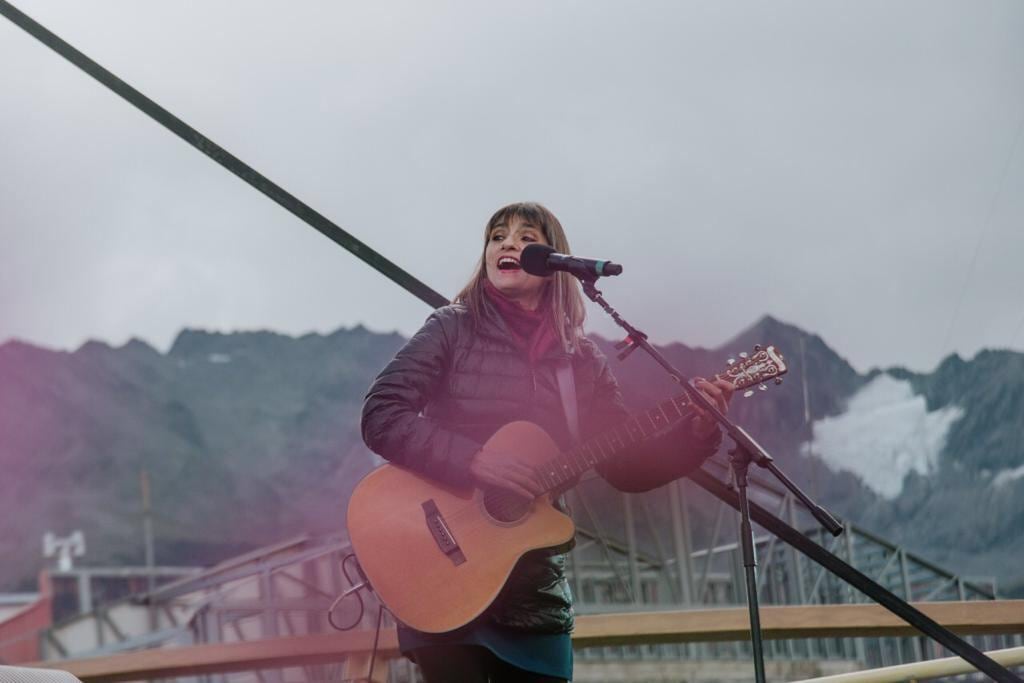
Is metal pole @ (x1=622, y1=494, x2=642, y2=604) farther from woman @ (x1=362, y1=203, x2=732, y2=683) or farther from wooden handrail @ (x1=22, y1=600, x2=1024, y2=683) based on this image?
woman @ (x1=362, y1=203, x2=732, y2=683)

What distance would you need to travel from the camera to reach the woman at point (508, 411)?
1.67m

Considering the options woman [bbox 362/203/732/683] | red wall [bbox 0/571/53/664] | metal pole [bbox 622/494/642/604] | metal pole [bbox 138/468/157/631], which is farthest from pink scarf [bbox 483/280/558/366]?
red wall [bbox 0/571/53/664]

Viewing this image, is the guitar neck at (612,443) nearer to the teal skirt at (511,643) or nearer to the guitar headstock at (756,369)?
the guitar headstock at (756,369)

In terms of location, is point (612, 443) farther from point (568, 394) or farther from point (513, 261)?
point (513, 261)

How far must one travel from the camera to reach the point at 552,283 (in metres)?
1.91

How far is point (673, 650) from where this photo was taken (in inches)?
213

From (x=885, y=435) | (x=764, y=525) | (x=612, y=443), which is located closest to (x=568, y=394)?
(x=612, y=443)

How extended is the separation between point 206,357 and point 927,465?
5088mm

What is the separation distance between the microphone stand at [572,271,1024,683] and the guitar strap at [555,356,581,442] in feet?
0.48

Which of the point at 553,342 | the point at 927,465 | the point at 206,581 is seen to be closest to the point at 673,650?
the point at 927,465

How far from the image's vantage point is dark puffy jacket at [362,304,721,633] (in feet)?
5.57

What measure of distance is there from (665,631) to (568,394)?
2.59 feet

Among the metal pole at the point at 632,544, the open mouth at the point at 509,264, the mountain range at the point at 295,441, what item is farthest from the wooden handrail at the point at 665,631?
the mountain range at the point at 295,441

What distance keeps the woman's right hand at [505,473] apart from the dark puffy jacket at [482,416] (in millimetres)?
18
